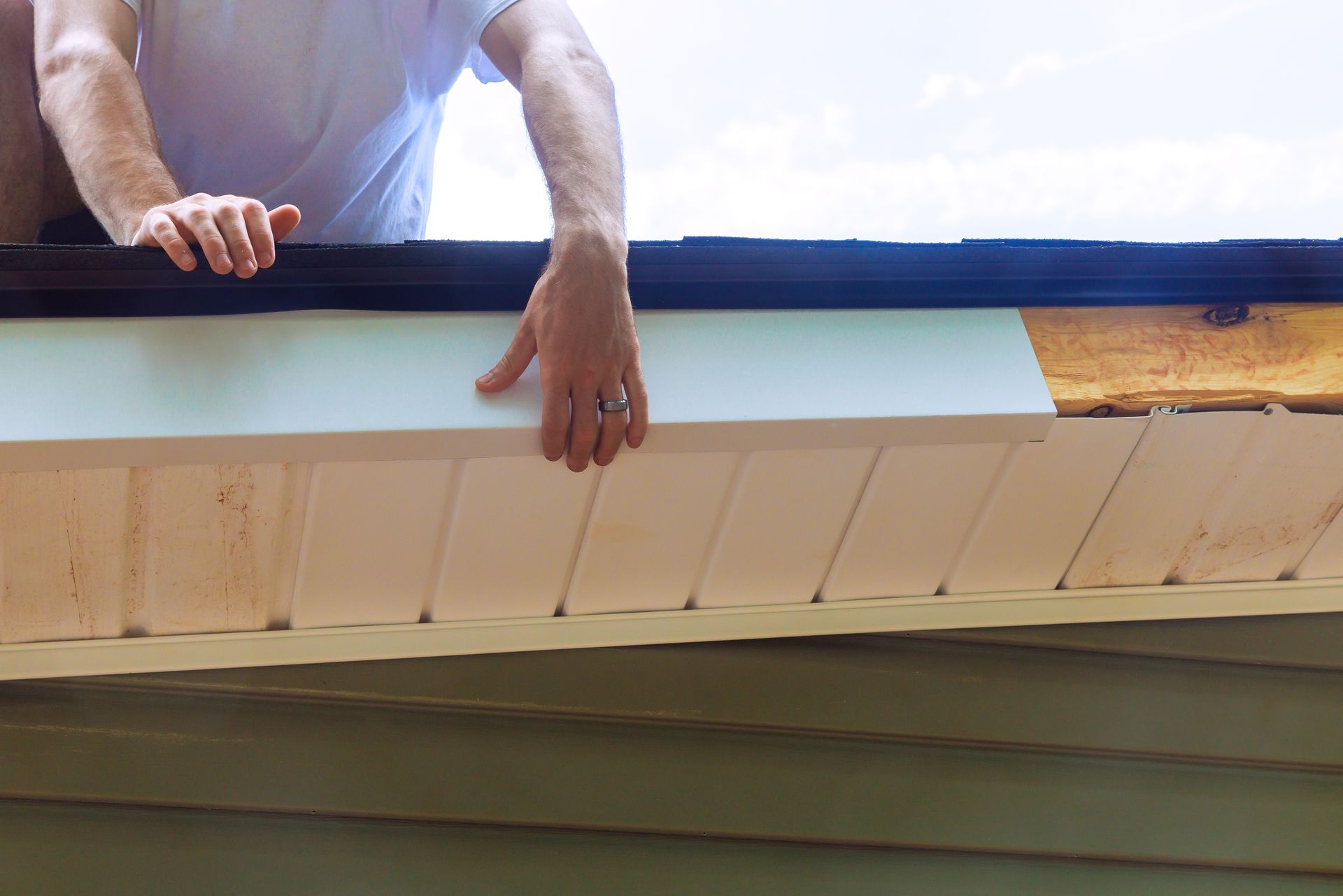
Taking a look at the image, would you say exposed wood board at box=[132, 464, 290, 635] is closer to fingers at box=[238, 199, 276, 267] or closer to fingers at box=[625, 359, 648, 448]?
fingers at box=[238, 199, 276, 267]

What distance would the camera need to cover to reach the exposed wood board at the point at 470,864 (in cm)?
97

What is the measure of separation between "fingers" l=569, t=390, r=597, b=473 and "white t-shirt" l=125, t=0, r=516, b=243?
2.34 ft

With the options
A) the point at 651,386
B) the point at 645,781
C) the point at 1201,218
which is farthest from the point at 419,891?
the point at 1201,218

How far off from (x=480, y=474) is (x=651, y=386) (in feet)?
0.66

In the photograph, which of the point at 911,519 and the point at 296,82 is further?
the point at 296,82

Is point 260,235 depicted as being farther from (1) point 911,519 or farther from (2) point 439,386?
(1) point 911,519

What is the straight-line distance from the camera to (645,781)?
41.8 inches

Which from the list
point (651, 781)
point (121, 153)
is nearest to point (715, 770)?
point (651, 781)

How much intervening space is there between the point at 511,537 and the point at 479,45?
80 centimetres

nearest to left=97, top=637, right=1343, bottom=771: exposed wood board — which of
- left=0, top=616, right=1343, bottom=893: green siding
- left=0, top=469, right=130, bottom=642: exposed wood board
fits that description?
left=0, top=616, right=1343, bottom=893: green siding

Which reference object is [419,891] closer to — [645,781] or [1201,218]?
[645,781]

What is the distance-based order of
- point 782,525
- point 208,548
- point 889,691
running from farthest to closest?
point 889,691, point 782,525, point 208,548

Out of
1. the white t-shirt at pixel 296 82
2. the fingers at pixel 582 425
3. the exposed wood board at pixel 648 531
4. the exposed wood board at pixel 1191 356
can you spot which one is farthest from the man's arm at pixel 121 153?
the exposed wood board at pixel 1191 356

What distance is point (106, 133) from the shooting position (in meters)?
0.97
